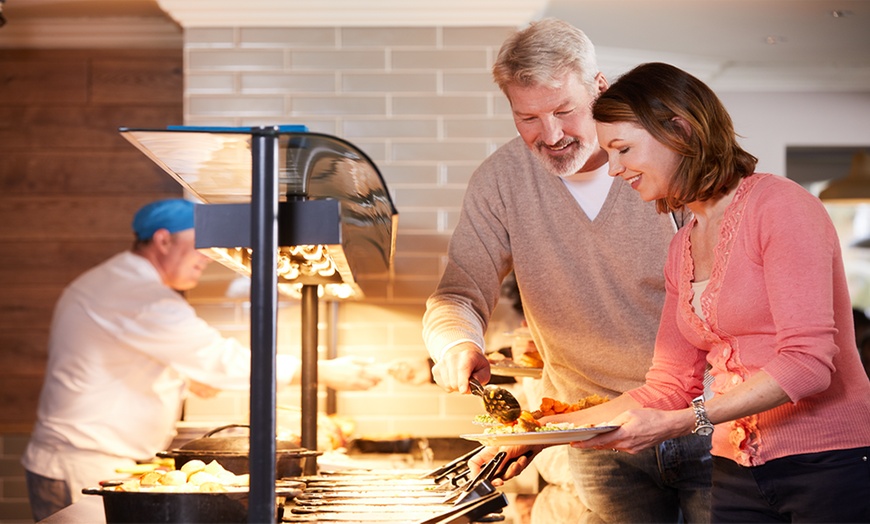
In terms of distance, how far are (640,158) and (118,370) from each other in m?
2.18

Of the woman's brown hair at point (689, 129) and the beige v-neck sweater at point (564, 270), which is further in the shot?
the beige v-neck sweater at point (564, 270)

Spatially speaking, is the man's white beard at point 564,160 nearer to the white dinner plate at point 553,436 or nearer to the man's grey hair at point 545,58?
the man's grey hair at point 545,58

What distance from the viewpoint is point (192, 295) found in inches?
141

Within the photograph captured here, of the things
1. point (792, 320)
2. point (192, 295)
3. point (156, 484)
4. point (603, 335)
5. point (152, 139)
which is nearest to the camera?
point (152, 139)

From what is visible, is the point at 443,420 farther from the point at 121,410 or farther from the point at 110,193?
the point at 110,193

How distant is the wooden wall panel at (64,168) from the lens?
14.0 ft

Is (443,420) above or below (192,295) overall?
below

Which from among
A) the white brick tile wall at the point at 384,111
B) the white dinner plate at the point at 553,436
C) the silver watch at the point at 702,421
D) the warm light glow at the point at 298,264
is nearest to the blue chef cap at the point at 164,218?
the white brick tile wall at the point at 384,111

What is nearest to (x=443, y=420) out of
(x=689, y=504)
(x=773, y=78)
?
(x=689, y=504)

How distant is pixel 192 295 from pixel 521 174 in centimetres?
174

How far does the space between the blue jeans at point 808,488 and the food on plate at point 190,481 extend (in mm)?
751

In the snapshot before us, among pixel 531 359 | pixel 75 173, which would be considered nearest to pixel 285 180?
pixel 531 359

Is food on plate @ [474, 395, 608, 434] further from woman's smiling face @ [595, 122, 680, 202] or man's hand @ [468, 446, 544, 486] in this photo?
woman's smiling face @ [595, 122, 680, 202]

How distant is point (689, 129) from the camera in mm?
1593
